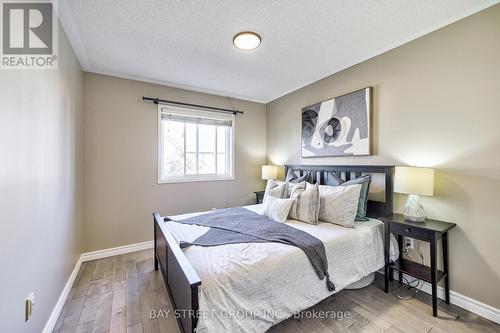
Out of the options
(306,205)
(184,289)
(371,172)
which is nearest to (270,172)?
(306,205)

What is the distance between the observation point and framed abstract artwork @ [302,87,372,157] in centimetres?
263

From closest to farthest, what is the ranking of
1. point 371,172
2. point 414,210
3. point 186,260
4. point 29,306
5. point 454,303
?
point 29,306
point 186,260
point 454,303
point 414,210
point 371,172

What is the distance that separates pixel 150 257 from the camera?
2.97m

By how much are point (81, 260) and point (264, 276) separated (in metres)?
2.71

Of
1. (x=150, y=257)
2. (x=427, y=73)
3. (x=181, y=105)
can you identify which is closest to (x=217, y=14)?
(x=181, y=105)

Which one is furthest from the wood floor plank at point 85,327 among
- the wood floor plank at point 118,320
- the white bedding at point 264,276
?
the white bedding at point 264,276

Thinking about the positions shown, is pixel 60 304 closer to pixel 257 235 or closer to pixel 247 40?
pixel 257 235

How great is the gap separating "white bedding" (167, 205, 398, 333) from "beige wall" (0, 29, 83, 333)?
942 millimetres

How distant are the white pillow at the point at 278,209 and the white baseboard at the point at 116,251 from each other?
203 centimetres

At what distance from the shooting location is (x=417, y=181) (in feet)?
6.41

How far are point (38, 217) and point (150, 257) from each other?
5.70 feet

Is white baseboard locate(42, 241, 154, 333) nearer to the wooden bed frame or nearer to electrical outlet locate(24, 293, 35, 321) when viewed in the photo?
electrical outlet locate(24, 293, 35, 321)

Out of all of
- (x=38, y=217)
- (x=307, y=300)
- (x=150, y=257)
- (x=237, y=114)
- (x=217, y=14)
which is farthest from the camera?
(x=237, y=114)

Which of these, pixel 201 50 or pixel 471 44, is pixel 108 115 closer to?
pixel 201 50
